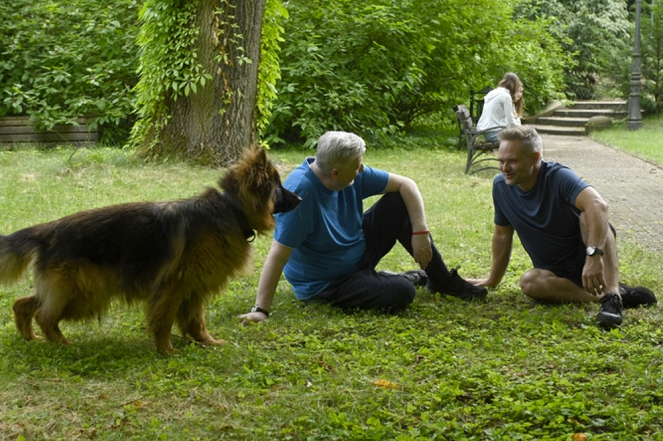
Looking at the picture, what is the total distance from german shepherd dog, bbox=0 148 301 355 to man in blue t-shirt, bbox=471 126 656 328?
192 cm

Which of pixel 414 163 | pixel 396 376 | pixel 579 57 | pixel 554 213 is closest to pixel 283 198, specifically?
pixel 396 376

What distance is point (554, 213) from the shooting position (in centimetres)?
564

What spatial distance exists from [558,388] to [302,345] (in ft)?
5.40

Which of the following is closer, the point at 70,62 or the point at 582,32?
the point at 70,62

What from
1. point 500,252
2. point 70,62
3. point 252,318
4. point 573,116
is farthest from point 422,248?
point 573,116

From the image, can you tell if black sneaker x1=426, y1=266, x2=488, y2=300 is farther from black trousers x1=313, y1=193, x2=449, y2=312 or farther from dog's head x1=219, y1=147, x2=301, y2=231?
dog's head x1=219, y1=147, x2=301, y2=231

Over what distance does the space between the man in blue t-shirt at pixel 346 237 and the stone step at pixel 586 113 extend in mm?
19769

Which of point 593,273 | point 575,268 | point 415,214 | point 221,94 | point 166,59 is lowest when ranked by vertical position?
point 575,268

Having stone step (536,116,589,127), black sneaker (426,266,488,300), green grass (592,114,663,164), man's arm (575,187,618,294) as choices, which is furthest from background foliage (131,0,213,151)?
stone step (536,116,589,127)

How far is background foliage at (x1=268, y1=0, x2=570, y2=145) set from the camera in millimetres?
16500

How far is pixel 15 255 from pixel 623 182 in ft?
34.7

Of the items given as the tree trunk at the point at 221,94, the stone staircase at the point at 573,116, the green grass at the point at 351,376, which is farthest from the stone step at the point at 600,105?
the green grass at the point at 351,376

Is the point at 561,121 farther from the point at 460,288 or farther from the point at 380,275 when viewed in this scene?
the point at 380,275

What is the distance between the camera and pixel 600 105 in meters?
25.2
